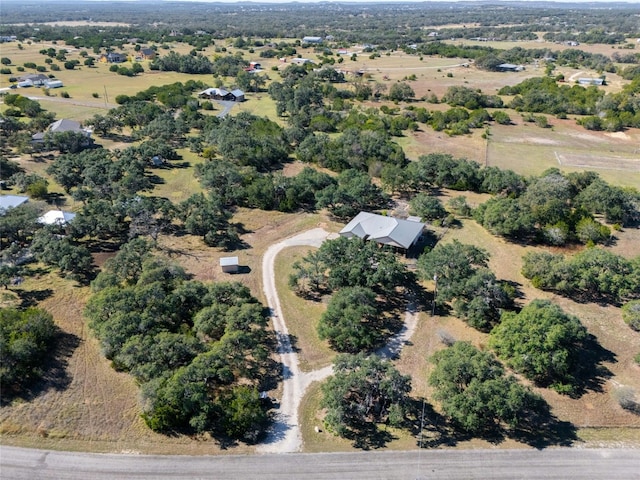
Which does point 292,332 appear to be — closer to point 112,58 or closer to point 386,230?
point 386,230

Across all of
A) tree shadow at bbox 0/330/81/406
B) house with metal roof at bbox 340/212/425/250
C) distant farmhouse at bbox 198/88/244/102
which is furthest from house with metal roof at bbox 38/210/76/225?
distant farmhouse at bbox 198/88/244/102

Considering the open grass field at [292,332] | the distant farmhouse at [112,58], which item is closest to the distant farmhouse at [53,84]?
the distant farmhouse at [112,58]

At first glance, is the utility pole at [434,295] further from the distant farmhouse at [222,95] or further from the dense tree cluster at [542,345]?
the distant farmhouse at [222,95]

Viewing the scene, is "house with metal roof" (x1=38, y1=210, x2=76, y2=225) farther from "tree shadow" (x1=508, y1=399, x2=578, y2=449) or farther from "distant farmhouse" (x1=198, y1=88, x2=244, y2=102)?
"distant farmhouse" (x1=198, y1=88, x2=244, y2=102)

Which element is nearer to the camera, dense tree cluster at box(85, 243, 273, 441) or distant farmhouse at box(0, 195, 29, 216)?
dense tree cluster at box(85, 243, 273, 441)

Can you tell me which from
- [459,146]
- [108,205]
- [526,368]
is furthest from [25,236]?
[459,146]

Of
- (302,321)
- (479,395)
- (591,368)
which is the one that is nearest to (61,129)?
(302,321)
